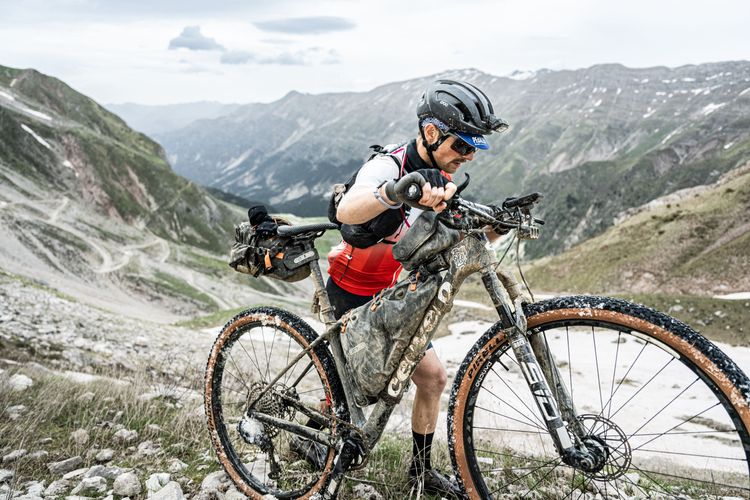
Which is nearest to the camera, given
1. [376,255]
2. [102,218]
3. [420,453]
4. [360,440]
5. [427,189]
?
[427,189]

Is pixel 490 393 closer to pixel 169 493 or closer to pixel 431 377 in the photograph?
pixel 431 377

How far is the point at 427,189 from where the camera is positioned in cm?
319

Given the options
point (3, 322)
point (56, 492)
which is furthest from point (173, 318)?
point (56, 492)

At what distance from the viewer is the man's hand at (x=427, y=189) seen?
3.20 meters

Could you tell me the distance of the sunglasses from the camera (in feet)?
12.8

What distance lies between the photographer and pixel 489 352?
3.57 meters

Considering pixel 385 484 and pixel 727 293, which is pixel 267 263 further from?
pixel 727 293

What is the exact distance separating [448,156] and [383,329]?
1.44m

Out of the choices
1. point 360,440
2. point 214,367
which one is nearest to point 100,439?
point 214,367

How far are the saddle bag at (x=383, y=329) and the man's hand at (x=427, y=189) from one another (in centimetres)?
61

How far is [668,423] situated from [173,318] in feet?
183

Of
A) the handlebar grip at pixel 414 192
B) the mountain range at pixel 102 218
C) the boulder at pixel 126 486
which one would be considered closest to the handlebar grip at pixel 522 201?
the handlebar grip at pixel 414 192

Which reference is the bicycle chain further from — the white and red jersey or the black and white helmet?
the black and white helmet

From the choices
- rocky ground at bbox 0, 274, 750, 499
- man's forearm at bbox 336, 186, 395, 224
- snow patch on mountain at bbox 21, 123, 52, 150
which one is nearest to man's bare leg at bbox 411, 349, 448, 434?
rocky ground at bbox 0, 274, 750, 499
